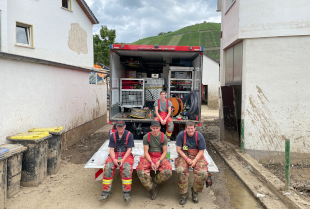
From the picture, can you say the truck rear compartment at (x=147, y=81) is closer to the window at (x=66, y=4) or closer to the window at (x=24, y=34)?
the window at (x=24, y=34)

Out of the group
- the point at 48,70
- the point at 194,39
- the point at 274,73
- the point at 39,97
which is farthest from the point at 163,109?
the point at 194,39

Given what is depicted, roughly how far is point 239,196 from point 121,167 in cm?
222

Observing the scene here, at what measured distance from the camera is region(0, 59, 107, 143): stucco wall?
183 inches

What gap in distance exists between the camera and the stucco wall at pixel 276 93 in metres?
5.82

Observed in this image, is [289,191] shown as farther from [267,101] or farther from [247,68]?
[247,68]

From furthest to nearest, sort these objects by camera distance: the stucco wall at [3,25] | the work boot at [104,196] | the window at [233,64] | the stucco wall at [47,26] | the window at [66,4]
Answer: the window at [66,4] → the stucco wall at [47,26] → the stucco wall at [3,25] → the window at [233,64] → the work boot at [104,196]

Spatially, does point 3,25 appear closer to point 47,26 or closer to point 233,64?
point 47,26

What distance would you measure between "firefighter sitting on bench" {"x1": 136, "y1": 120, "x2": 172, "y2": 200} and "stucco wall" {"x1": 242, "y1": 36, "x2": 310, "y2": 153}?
121 inches

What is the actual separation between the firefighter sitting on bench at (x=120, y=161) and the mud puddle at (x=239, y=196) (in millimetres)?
1845

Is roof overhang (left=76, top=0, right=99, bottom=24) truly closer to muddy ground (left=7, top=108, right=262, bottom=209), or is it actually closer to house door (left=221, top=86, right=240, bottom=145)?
house door (left=221, top=86, right=240, bottom=145)

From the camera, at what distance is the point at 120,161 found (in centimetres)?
411

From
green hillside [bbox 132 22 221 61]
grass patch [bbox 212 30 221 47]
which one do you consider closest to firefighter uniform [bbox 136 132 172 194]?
green hillside [bbox 132 22 221 61]

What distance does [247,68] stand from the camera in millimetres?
6195

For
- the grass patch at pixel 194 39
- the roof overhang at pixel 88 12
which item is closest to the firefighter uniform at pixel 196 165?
the roof overhang at pixel 88 12
